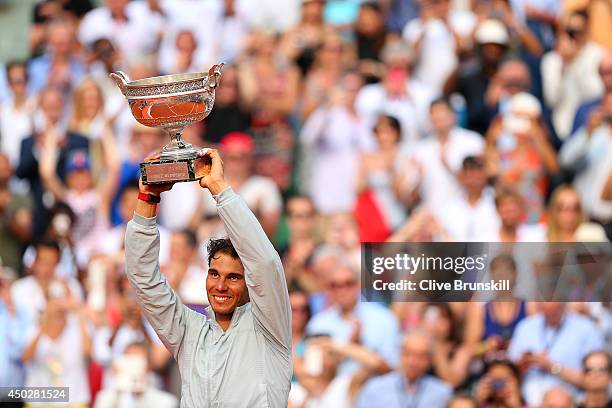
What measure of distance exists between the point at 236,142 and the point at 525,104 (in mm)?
1604

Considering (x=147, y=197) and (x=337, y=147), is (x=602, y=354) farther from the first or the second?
(x=147, y=197)

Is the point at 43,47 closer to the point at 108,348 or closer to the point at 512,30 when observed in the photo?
the point at 108,348

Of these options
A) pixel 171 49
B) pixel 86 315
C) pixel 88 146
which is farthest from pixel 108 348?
pixel 171 49

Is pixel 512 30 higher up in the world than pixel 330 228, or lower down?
higher up

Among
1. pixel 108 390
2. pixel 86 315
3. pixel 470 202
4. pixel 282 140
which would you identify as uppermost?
pixel 282 140

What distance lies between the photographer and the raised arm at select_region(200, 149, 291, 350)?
3066mm

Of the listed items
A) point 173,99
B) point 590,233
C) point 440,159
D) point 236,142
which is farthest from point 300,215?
point 173,99

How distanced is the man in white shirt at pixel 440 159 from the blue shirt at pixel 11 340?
7.63ft

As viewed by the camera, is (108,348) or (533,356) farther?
(108,348)

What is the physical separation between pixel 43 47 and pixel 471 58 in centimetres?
253

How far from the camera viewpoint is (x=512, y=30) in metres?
6.58

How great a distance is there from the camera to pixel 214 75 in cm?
351

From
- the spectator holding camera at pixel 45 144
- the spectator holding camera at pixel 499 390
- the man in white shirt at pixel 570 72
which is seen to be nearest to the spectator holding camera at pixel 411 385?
the spectator holding camera at pixel 499 390

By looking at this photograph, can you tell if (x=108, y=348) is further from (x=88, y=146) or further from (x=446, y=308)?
(x=446, y=308)
